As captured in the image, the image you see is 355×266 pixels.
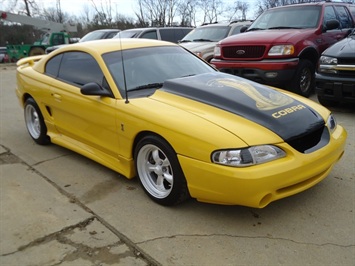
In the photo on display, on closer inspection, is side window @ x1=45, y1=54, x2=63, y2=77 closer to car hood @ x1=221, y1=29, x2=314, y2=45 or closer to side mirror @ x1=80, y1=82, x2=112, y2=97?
side mirror @ x1=80, y1=82, x2=112, y2=97

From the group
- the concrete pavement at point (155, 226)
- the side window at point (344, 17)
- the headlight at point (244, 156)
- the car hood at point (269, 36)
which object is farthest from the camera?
the side window at point (344, 17)

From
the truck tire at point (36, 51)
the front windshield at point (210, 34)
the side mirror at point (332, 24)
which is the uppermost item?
the side mirror at point (332, 24)

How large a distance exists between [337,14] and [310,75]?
1.91 m

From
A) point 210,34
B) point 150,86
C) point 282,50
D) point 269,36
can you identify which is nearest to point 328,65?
point 282,50

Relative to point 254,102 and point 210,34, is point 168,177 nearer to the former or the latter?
point 254,102

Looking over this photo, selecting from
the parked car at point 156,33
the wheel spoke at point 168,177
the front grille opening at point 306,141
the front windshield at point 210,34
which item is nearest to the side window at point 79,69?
the wheel spoke at point 168,177

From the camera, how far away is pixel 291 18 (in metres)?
7.53

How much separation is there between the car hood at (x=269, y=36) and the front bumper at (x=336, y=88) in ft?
3.63

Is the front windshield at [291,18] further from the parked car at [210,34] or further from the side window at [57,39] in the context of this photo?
the side window at [57,39]

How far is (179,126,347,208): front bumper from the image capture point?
103 inches

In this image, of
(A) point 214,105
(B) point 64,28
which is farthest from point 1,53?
(A) point 214,105

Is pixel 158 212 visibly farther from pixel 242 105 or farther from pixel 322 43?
pixel 322 43

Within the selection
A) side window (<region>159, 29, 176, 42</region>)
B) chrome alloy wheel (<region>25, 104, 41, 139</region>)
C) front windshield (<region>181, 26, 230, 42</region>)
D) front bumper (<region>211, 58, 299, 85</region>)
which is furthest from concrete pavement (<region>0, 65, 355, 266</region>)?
side window (<region>159, 29, 176, 42</region>)

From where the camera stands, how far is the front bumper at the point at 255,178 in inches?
103
